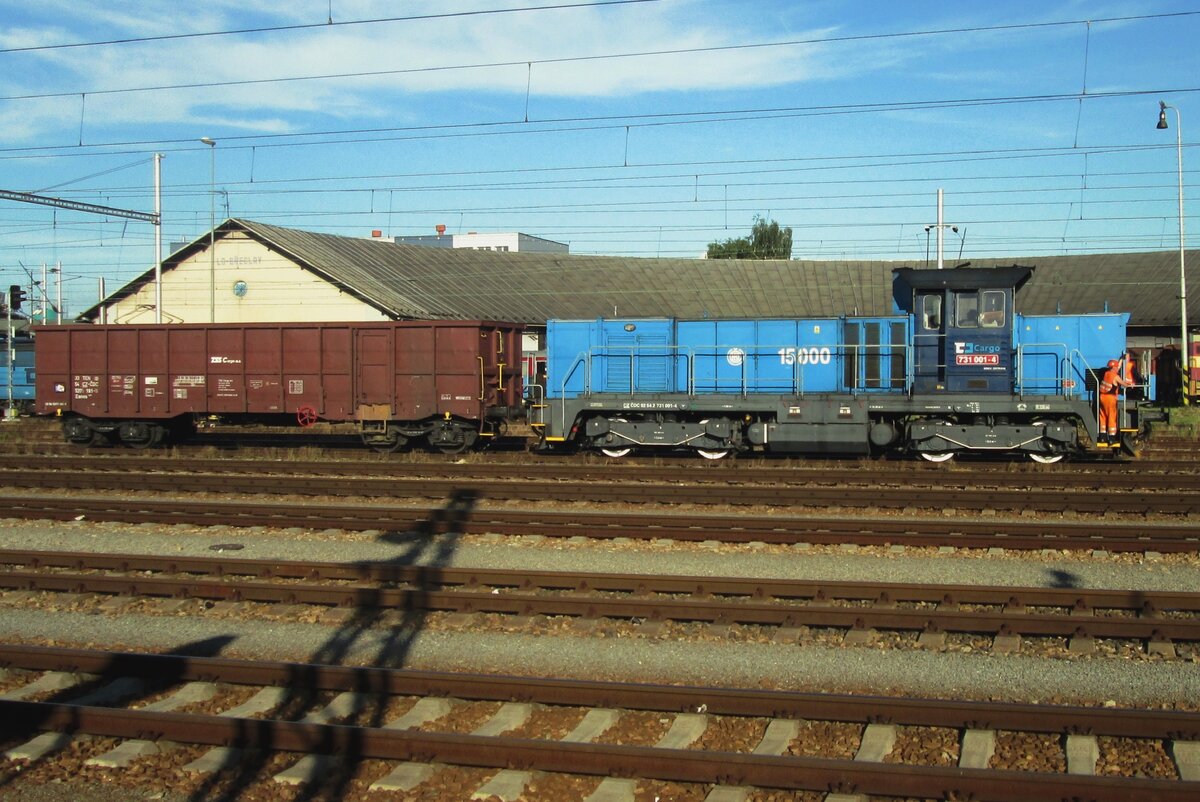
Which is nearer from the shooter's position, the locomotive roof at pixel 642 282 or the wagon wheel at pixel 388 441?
the wagon wheel at pixel 388 441

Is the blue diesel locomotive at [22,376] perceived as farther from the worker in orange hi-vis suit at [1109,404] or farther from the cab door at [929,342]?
the worker in orange hi-vis suit at [1109,404]

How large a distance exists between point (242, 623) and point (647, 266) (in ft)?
119

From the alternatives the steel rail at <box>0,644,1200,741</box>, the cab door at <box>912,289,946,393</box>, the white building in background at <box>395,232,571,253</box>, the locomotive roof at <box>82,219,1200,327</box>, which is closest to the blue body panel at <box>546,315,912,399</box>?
the cab door at <box>912,289,946,393</box>

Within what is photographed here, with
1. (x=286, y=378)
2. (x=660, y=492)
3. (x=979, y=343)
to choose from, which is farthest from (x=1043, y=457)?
(x=286, y=378)

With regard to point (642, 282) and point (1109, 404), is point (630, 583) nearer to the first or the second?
point (1109, 404)

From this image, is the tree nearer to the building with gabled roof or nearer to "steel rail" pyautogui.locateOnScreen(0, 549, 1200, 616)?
the building with gabled roof

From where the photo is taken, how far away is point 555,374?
1903cm

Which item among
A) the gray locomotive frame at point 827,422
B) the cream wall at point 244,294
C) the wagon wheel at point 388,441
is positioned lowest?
the wagon wheel at point 388,441

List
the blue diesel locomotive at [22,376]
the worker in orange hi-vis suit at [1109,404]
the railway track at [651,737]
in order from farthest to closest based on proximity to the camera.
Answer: the blue diesel locomotive at [22,376]
the worker in orange hi-vis suit at [1109,404]
the railway track at [651,737]

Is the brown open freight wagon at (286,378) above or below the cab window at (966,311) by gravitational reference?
below

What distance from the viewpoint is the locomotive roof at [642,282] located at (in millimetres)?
37094

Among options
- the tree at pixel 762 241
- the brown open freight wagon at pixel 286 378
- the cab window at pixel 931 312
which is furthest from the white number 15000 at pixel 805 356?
the tree at pixel 762 241

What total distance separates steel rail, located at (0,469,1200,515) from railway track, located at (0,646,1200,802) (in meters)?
7.46

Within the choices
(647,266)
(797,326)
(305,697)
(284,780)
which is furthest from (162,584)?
(647,266)
